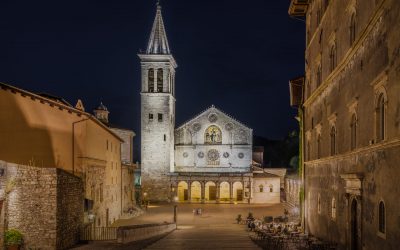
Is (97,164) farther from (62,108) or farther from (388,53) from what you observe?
(388,53)

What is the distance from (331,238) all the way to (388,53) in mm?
10830

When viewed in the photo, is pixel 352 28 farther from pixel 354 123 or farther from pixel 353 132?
pixel 353 132

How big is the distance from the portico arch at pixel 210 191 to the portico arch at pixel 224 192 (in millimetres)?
922

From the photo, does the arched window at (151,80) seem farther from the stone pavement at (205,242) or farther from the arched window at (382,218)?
the arched window at (382,218)

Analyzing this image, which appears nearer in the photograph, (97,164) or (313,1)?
(313,1)

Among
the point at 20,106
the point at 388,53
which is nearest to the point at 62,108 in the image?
the point at 20,106

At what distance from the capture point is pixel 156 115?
76.6 metres

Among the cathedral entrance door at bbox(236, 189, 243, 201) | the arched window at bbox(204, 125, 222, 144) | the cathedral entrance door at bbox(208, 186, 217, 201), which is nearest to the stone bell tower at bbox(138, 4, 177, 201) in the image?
the arched window at bbox(204, 125, 222, 144)

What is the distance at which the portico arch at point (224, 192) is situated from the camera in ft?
252

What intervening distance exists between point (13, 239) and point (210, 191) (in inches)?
2261

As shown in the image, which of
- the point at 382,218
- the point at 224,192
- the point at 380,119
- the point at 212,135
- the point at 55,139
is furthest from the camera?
the point at 212,135

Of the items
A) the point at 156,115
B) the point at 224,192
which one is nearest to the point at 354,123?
the point at 156,115

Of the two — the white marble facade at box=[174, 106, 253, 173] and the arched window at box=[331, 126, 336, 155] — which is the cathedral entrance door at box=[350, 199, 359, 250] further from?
the white marble facade at box=[174, 106, 253, 173]

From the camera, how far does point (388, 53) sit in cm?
1394
